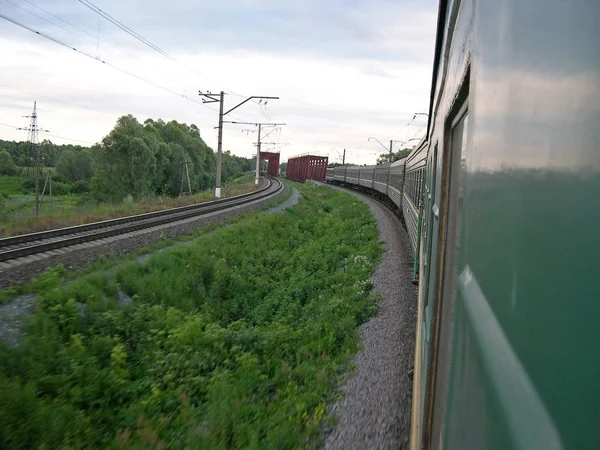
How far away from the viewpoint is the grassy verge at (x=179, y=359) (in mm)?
4879

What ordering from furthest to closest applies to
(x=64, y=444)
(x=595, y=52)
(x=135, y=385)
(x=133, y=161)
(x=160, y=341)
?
1. (x=133, y=161)
2. (x=160, y=341)
3. (x=135, y=385)
4. (x=64, y=444)
5. (x=595, y=52)

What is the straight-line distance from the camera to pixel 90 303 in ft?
25.6

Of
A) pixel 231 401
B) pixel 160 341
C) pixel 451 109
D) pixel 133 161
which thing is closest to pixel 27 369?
pixel 160 341

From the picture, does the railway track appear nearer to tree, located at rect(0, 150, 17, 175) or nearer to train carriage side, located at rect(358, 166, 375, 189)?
train carriage side, located at rect(358, 166, 375, 189)

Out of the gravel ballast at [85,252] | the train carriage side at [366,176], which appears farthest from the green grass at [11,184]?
the gravel ballast at [85,252]

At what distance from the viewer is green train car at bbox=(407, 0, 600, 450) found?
0.54 metres

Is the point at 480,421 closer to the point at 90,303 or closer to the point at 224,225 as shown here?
the point at 90,303

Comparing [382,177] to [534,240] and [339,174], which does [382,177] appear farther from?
[339,174]

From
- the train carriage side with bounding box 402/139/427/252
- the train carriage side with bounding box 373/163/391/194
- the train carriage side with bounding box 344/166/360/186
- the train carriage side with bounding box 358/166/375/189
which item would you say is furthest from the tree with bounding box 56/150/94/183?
the train carriage side with bounding box 402/139/427/252

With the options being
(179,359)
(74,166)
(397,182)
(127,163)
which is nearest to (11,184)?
(74,166)

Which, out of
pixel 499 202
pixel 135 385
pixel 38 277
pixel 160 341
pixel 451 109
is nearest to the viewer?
pixel 499 202

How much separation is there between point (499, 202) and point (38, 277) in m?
9.36

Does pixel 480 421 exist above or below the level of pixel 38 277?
above

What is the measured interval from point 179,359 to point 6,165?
8492 centimetres
